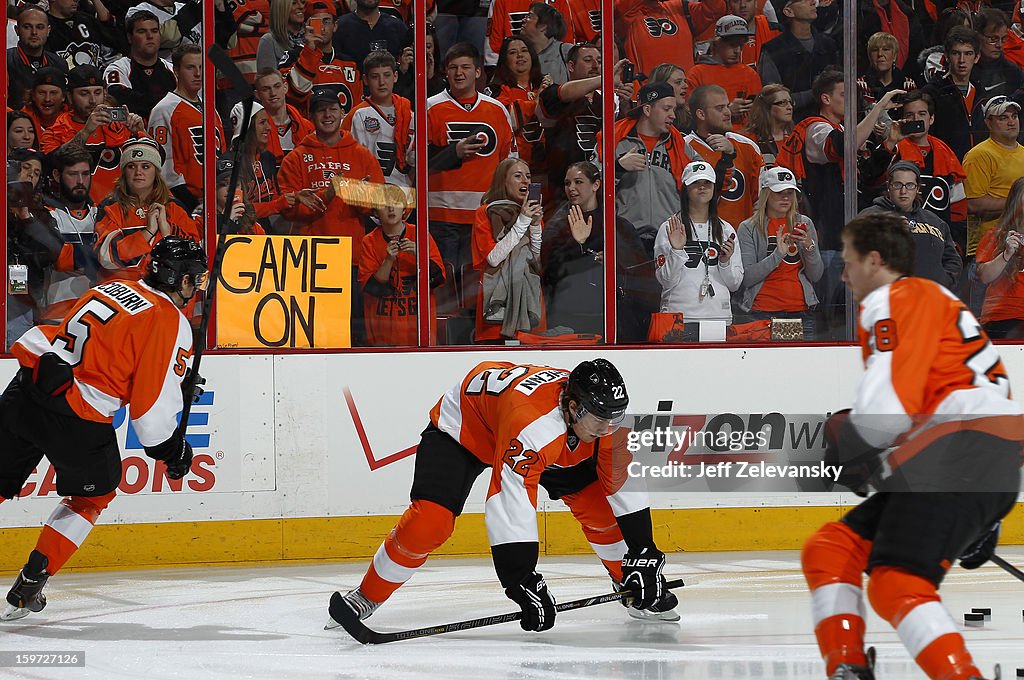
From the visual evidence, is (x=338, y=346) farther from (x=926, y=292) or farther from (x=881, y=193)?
(x=926, y=292)

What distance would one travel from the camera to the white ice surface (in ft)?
10.9

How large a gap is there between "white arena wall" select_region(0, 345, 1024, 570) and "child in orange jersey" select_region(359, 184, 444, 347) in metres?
0.73

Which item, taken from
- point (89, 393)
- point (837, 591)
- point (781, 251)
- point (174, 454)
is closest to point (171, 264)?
point (89, 393)

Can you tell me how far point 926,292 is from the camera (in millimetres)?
2379

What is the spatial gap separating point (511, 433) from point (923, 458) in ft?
4.15

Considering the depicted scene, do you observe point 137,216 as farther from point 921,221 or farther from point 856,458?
point 856,458

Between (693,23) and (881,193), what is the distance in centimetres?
135

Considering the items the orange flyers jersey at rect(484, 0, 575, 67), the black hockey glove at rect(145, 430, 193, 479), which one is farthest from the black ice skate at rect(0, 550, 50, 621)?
the orange flyers jersey at rect(484, 0, 575, 67)

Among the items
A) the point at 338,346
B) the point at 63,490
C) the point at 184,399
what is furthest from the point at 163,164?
the point at 63,490

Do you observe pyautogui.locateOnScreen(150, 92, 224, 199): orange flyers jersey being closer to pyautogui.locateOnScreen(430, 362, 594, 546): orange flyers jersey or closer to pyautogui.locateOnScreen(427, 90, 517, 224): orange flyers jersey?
pyautogui.locateOnScreen(427, 90, 517, 224): orange flyers jersey

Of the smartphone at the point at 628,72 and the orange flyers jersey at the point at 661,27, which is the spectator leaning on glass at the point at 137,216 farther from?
the orange flyers jersey at the point at 661,27

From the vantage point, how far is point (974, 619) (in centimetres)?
379

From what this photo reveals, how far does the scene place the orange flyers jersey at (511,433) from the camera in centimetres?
329

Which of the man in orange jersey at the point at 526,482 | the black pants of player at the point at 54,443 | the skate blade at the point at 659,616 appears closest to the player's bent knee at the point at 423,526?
the man in orange jersey at the point at 526,482
